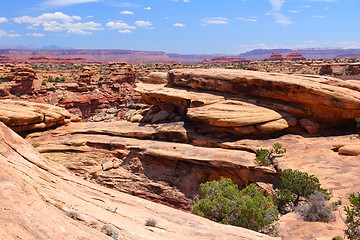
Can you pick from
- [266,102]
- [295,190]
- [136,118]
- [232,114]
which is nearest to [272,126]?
[266,102]

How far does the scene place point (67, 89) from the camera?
49.2 m

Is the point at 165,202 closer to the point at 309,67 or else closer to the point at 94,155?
the point at 94,155

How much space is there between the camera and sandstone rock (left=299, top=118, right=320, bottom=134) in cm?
2216

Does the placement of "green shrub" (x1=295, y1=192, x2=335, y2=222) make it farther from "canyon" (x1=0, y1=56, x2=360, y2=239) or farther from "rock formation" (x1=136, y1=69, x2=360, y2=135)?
"rock formation" (x1=136, y1=69, x2=360, y2=135)

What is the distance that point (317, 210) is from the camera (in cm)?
1236

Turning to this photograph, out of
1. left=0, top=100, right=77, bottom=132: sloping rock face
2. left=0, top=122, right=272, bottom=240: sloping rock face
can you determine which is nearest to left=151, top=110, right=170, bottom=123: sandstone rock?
left=0, top=100, right=77, bottom=132: sloping rock face

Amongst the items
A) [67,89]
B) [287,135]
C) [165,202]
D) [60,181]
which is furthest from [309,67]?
[60,181]

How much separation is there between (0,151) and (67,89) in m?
43.0

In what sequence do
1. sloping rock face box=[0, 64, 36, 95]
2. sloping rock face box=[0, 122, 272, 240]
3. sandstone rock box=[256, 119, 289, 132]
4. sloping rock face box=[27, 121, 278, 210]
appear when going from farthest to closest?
sloping rock face box=[0, 64, 36, 95] → sandstone rock box=[256, 119, 289, 132] → sloping rock face box=[27, 121, 278, 210] → sloping rock face box=[0, 122, 272, 240]

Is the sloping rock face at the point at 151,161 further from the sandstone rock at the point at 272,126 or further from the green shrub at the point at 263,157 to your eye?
the sandstone rock at the point at 272,126

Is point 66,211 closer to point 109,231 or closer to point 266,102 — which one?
point 109,231

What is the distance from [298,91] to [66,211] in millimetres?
18286

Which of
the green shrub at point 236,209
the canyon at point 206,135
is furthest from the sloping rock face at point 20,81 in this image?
the green shrub at point 236,209

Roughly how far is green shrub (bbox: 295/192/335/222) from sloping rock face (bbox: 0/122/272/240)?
476 cm
